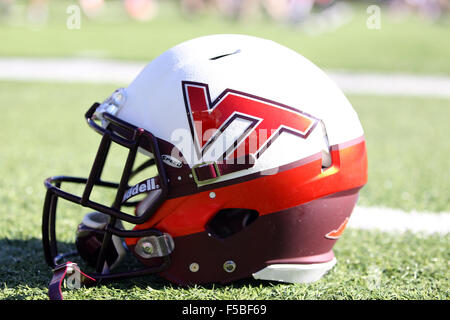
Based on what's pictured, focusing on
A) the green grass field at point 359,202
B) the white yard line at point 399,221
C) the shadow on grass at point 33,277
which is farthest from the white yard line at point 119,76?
the shadow on grass at point 33,277

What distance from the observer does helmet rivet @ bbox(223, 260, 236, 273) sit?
6.63 ft

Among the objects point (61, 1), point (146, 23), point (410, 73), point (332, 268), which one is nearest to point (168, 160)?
point (332, 268)

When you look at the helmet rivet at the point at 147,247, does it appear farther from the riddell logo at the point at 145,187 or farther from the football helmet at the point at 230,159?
the riddell logo at the point at 145,187

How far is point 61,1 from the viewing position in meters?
25.6

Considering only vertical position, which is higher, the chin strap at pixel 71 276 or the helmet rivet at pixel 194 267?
the chin strap at pixel 71 276

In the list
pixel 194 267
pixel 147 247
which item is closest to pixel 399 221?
pixel 194 267

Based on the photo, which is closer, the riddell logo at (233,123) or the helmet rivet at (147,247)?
the riddell logo at (233,123)

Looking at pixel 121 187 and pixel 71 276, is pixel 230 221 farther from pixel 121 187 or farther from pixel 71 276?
pixel 71 276

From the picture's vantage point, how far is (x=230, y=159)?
6.22 feet

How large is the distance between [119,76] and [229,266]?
20.5ft

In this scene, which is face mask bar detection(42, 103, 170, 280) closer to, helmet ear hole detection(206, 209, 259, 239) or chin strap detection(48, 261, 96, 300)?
chin strap detection(48, 261, 96, 300)

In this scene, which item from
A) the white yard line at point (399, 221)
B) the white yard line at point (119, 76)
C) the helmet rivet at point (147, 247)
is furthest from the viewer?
the white yard line at point (119, 76)

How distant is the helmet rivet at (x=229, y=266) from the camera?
202 cm

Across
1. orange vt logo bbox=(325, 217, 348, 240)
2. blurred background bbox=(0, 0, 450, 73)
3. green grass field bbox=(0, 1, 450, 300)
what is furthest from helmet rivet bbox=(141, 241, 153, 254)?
blurred background bbox=(0, 0, 450, 73)
